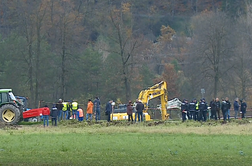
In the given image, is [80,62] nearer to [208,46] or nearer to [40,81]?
[40,81]

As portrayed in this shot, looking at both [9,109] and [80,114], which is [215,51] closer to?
[80,114]

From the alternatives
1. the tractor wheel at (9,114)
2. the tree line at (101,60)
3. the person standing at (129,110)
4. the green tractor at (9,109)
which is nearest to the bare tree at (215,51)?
the tree line at (101,60)

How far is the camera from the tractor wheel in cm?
4038

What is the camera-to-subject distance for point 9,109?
40812 millimetres

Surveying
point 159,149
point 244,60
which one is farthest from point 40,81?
point 159,149

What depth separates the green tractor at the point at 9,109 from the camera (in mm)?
40416

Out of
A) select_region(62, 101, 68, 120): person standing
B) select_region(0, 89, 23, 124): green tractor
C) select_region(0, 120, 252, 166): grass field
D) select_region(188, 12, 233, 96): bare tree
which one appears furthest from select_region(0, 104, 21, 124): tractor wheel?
select_region(188, 12, 233, 96): bare tree

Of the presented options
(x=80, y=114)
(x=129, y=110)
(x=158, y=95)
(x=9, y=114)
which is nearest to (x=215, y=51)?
(x=158, y=95)

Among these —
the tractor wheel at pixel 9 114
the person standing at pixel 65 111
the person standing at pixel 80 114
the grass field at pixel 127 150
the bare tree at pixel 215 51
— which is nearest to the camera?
the grass field at pixel 127 150

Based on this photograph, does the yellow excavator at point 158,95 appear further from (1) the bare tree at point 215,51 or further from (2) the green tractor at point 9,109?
(1) the bare tree at point 215,51

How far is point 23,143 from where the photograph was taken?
24.7m

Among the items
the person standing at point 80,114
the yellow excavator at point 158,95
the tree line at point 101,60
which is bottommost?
the person standing at point 80,114

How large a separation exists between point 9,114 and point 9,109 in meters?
0.43

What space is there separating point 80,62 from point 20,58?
958 cm
